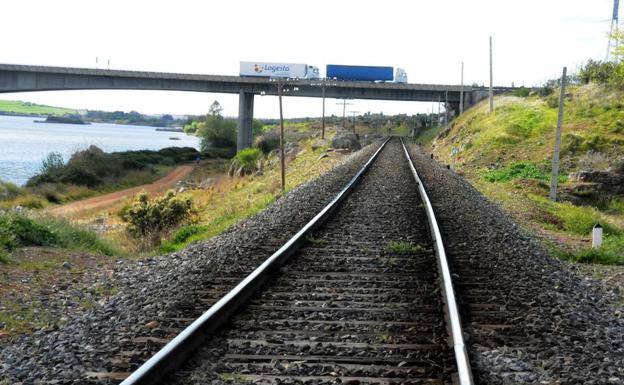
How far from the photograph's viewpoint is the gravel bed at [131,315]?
5.59 meters

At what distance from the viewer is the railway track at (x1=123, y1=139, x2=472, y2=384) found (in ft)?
17.8

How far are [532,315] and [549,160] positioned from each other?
105ft

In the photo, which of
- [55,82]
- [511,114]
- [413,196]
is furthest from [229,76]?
[413,196]

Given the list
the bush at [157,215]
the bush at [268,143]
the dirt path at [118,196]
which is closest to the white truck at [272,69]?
the bush at [268,143]

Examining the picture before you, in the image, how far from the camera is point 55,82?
241 feet

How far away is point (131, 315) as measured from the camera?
283 inches

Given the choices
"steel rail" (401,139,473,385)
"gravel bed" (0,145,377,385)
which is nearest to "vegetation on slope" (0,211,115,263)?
"gravel bed" (0,145,377,385)

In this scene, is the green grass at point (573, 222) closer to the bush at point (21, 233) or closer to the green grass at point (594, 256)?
the green grass at point (594, 256)

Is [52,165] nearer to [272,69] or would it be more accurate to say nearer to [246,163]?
[246,163]

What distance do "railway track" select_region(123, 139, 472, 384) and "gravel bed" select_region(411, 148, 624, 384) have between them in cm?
33

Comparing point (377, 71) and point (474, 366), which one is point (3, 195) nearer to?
point (474, 366)

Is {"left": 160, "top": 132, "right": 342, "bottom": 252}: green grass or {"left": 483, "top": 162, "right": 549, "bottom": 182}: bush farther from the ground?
{"left": 483, "top": 162, "right": 549, "bottom": 182}: bush

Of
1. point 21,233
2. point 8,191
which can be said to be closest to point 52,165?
point 8,191

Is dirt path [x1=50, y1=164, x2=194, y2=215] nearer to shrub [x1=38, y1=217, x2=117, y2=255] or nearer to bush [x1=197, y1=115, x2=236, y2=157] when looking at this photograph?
bush [x1=197, y1=115, x2=236, y2=157]
